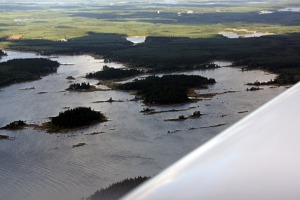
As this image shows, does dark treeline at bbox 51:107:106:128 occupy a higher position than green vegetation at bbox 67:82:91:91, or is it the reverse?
green vegetation at bbox 67:82:91:91

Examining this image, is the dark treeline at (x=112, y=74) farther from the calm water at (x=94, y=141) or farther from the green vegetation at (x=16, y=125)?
the green vegetation at (x=16, y=125)

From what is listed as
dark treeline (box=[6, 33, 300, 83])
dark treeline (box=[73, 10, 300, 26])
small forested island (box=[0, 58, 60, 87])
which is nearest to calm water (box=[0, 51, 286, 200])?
small forested island (box=[0, 58, 60, 87])

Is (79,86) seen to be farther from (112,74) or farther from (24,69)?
(24,69)

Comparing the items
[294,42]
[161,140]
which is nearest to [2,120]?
[161,140]

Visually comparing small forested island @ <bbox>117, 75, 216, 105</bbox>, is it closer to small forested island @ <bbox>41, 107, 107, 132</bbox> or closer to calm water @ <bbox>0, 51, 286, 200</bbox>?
calm water @ <bbox>0, 51, 286, 200</bbox>

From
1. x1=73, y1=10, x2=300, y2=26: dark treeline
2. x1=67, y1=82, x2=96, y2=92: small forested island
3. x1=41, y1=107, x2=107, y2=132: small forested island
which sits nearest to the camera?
x1=41, y1=107, x2=107, y2=132: small forested island
